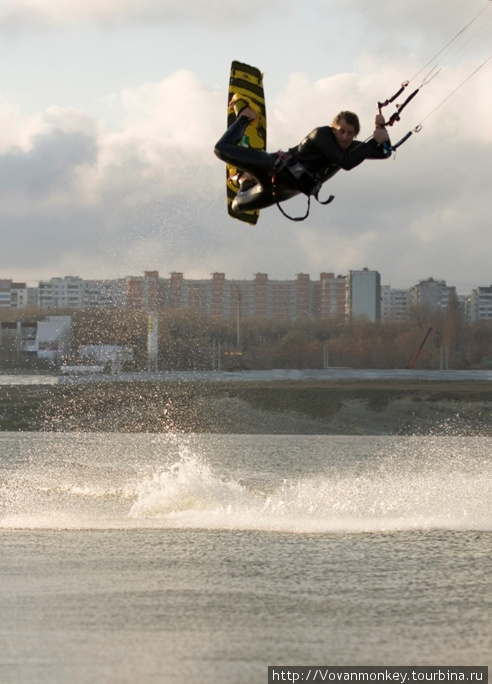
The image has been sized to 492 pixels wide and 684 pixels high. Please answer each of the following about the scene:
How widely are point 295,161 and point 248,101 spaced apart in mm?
1717

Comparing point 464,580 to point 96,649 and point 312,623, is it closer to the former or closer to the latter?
point 312,623

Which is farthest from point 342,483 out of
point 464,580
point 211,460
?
point 464,580

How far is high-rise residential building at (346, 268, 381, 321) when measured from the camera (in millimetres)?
81688

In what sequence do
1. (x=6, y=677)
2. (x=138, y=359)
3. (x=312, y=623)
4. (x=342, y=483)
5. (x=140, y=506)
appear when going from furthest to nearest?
1. (x=138, y=359)
2. (x=342, y=483)
3. (x=140, y=506)
4. (x=312, y=623)
5. (x=6, y=677)

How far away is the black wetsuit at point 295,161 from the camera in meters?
6.82

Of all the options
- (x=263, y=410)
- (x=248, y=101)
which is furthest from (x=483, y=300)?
(x=248, y=101)

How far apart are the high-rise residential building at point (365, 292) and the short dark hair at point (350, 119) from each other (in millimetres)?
74094

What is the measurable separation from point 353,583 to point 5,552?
9.90 ft

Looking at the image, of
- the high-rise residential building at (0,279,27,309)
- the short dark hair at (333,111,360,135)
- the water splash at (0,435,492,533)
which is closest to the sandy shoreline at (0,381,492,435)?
the water splash at (0,435,492,533)

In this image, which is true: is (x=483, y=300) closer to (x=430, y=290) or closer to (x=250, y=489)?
(x=430, y=290)


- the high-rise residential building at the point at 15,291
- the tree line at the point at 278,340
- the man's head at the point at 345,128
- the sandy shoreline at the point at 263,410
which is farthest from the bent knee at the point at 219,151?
the high-rise residential building at the point at 15,291

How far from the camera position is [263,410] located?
2956 centimetres

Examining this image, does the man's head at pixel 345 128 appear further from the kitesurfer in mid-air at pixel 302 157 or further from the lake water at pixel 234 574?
the lake water at pixel 234 574

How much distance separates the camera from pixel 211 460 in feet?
62.6
